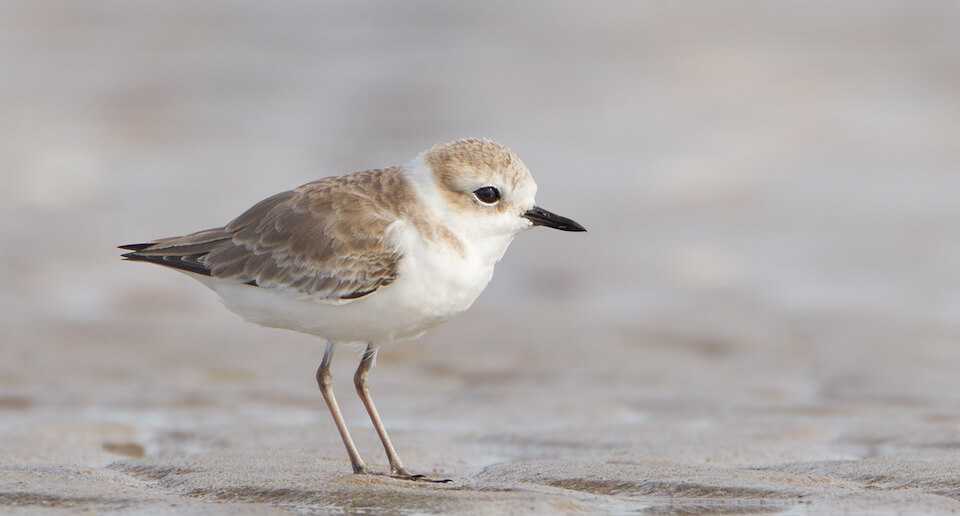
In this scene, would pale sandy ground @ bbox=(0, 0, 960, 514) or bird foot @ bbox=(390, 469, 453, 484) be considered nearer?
bird foot @ bbox=(390, 469, 453, 484)

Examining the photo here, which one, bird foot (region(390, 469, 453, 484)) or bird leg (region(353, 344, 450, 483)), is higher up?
bird leg (region(353, 344, 450, 483))

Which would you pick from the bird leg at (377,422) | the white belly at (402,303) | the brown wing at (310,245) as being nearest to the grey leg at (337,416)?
the bird leg at (377,422)

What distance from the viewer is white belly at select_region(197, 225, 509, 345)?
5477 mm

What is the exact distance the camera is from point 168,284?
10.3 metres

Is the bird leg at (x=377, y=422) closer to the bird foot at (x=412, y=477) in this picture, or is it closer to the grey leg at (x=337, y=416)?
the bird foot at (x=412, y=477)

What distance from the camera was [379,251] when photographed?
5547 millimetres

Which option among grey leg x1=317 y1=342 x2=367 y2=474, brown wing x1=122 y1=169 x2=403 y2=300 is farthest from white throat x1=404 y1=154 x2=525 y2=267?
grey leg x1=317 y1=342 x2=367 y2=474

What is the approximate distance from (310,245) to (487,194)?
0.76 m

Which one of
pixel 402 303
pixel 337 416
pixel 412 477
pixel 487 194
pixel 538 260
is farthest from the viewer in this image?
pixel 538 260

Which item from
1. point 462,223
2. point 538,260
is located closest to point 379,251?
point 462,223

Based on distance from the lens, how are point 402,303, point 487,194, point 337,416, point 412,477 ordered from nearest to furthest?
point 402,303
point 412,477
point 487,194
point 337,416

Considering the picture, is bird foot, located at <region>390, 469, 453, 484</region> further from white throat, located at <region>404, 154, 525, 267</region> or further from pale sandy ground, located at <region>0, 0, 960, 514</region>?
white throat, located at <region>404, 154, 525, 267</region>

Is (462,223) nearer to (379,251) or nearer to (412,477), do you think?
(379,251)

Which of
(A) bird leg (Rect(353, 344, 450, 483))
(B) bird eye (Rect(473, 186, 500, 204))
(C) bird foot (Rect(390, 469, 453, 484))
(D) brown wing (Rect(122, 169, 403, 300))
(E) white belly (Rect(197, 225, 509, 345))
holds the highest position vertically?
(B) bird eye (Rect(473, 186, 500, 204))
